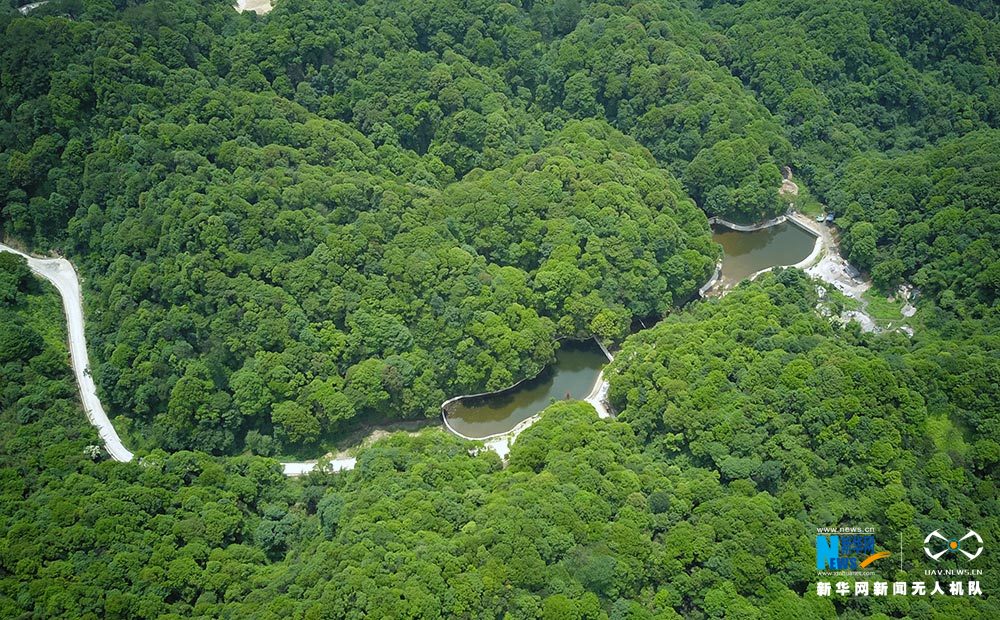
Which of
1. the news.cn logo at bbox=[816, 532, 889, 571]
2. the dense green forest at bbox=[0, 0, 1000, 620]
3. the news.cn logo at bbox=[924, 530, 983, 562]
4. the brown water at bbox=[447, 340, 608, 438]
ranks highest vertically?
the dense green forest at bbox=[0, 0, 1000, 620]

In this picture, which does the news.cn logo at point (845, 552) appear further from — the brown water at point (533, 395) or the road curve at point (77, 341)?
the road curve at point (77, 341)

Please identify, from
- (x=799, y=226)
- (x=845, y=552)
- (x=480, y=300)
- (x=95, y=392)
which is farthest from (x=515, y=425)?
(x=799, y=226)

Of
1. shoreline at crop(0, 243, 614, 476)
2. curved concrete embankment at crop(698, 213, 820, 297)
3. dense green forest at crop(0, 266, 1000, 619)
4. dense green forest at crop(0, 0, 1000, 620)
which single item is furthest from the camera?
curved concrete embankment at crop(698, 213, 820, 297)

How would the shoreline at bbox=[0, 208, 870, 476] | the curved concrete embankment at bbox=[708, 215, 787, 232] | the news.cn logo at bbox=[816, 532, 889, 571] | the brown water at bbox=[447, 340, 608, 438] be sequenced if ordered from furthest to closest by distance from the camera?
1. the curved concrete embankment at bbox=[708, 215, 787, 232]
2. the brown water at bbox=[447, 340, 608, 438]
3. the shoreline at bbox=[0, 208, 870, 476]
4. the news.cn logo at bbox=[816, 532, 889, 571]

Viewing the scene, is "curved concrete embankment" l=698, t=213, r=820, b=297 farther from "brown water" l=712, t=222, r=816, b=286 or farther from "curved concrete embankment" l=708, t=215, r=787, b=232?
"brown water" l=712, t=222, r=816, b=286

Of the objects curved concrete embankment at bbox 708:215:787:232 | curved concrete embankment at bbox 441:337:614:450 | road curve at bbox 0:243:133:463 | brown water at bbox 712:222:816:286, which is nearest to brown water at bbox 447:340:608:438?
curved concrete embankment at bbox 441:337:614:450

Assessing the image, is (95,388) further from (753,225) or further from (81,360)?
(753,225)

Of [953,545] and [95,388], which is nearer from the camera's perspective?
[953,545]
